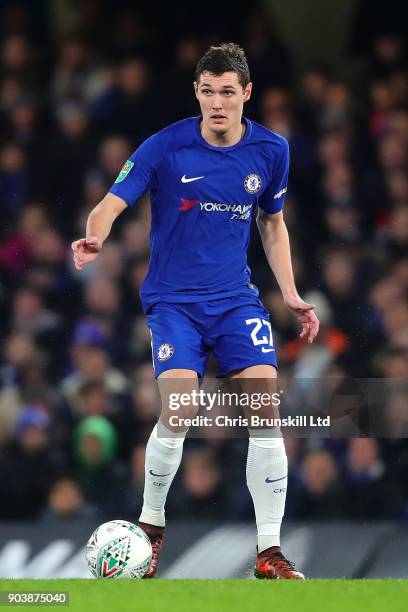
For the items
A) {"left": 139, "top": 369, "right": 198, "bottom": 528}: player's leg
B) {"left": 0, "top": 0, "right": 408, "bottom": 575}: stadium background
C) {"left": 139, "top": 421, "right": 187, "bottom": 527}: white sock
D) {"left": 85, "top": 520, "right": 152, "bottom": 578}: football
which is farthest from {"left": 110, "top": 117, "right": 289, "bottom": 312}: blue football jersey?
{"left": 0, "top": 0, "right": 408, "bottom": 575}: stadium background

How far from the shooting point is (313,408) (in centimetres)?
743

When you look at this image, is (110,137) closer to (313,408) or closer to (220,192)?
(313,408)

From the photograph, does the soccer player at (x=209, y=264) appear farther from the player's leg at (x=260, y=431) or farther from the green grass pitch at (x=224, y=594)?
the green grass pitch at (x=224, y=594)

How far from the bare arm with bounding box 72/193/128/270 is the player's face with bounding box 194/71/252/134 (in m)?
0.54

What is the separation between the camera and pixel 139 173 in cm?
606

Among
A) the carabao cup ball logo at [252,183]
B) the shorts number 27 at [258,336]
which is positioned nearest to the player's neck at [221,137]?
the carabao cup ball logo at [252,183]

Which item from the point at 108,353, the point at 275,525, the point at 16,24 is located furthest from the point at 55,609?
the point at 16,24

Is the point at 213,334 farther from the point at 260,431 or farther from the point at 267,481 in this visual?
the point at 267,481

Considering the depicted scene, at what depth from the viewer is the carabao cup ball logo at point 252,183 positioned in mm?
6152

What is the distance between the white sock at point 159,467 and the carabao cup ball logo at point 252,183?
1.13 meters

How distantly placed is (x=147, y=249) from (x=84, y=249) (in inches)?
146

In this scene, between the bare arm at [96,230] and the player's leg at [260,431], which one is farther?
the player's leg at [260,431]

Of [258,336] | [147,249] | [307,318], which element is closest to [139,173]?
[258,336]

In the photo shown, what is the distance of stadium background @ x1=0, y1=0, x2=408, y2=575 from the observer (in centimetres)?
805
